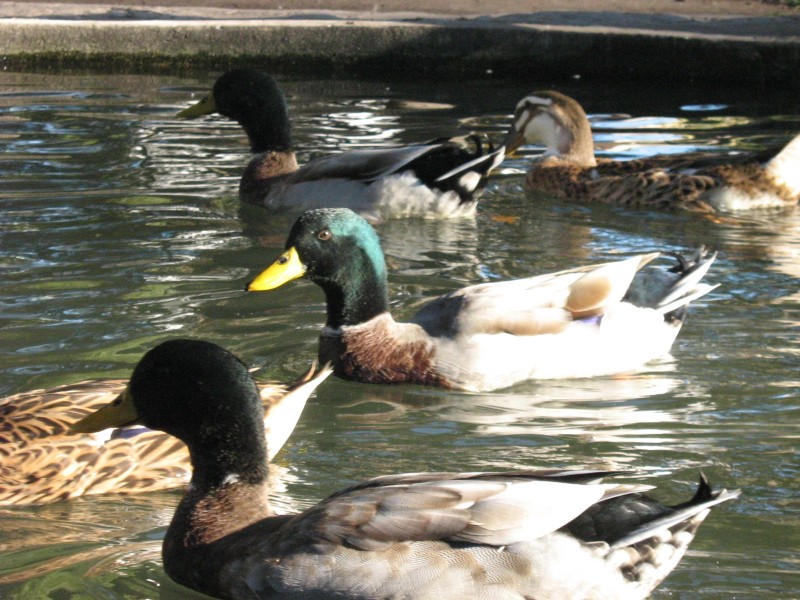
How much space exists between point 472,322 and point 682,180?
3.86 metres

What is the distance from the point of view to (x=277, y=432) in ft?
17.0

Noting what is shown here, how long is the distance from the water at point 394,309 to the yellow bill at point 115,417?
1.37ft

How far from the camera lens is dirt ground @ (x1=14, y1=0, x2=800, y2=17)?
15.9 m

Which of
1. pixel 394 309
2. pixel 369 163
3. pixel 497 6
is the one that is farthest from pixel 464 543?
pixel 497 6

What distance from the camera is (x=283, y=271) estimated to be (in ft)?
20.6

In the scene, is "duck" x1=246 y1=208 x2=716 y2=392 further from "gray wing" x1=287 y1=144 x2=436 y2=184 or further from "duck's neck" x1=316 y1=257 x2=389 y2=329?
"gray wing" x1=287 y1=144 x2=436 y2=184

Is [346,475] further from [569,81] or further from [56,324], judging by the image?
[569,81]

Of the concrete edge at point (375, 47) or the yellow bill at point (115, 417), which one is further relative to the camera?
the concrete edge at point (375, 47)

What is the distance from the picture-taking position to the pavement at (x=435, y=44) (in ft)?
45.7

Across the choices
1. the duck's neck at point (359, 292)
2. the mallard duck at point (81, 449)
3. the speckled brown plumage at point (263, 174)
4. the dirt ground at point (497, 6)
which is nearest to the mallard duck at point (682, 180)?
the speckled brown plumage at point (263, 174)

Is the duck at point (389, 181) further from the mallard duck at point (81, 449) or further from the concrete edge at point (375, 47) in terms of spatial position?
the concrete edge at point (375, 47)

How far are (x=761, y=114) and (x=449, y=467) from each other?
8353mm

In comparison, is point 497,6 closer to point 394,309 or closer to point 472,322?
point 394,309

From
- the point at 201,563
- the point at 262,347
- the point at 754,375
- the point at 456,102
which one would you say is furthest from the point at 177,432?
the point at 456,102
